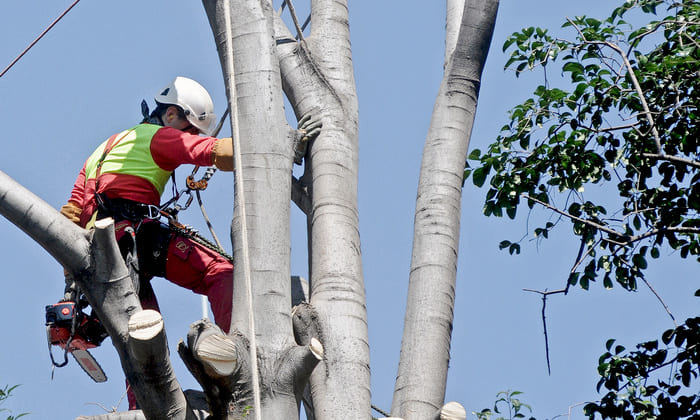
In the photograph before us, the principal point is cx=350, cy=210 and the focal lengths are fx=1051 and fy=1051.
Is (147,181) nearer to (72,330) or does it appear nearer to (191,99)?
(191,99)

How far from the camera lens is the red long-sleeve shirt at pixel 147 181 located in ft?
14.8

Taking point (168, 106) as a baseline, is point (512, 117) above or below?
above

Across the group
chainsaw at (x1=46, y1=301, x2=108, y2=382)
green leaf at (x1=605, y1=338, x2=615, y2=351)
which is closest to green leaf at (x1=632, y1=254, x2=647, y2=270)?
green leaf at (x1=605, y1=338, x2=615, y2=351)

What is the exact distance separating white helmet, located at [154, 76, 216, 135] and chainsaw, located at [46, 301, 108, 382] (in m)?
1.09

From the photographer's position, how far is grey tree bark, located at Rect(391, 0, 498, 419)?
3826 mm

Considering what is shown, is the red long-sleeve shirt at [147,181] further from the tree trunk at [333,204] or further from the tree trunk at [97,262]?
the tree trunk at [97,262]

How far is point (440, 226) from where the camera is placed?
4.13 meters

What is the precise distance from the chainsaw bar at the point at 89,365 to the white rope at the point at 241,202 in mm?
1532

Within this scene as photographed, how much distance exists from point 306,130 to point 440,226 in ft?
2.12

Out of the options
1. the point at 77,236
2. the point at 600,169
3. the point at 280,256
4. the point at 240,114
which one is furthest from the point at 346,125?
the point at 600,169

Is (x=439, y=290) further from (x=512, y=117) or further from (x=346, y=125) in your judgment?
(x=512, y=117)

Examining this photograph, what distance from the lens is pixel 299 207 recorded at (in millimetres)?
4258

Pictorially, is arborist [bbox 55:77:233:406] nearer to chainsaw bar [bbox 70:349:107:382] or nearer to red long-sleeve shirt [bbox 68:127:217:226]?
red long-sleeve shirt [bbox 68:127:217:226]

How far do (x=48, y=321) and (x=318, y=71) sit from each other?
59.5 inches
